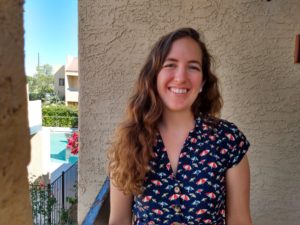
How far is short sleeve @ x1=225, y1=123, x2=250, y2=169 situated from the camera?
1330 mm

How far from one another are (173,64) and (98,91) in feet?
2.95

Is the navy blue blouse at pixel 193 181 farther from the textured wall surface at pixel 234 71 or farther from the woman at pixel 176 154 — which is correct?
the textured wall surface at pixel 234 71

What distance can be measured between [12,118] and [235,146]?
109 cm

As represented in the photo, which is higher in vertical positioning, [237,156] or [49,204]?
[237,156]

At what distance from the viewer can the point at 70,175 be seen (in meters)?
8.41

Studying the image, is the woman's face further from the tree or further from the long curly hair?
the tree

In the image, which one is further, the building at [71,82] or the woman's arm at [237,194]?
the building at [71,82]

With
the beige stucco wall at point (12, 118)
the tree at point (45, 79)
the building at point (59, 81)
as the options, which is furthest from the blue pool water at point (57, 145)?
the beige stucco wall at point (12, 118)

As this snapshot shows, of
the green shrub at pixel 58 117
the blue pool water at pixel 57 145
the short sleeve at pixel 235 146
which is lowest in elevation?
the blue pool water at pixel 57 145

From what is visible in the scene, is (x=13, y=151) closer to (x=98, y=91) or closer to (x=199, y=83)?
(x=199, y=83)

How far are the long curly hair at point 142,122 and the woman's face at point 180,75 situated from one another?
0.03m

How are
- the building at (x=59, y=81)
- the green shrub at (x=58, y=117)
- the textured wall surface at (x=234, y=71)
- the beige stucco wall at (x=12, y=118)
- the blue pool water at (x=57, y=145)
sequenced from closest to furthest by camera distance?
1. the beige stucco wall at (x=12, y=118)
2. the textured wall surface at (x=234, y=71)
3. the blue pool water at (x=57, y=145)
4. the green shrub at (x=58, y=117)
5. the building at (x=59, y=81)

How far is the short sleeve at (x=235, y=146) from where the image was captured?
133cm

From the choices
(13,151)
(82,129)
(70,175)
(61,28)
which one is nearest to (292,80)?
(82,129)
